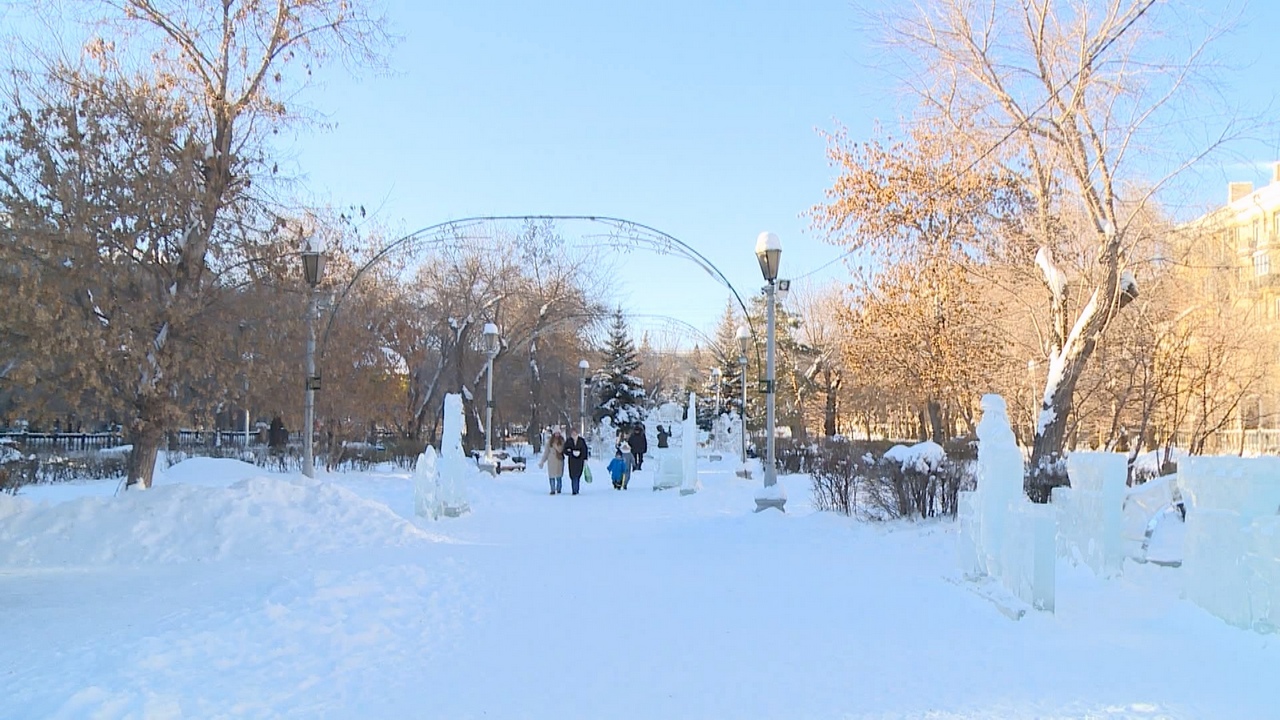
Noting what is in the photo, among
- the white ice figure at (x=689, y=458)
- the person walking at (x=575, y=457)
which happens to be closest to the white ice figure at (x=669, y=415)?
the person walking at (x=575, y=457)

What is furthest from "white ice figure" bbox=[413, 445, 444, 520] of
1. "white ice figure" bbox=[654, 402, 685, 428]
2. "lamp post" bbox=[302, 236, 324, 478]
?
"white ice figure" bbox=[654, 402, 685, 428]

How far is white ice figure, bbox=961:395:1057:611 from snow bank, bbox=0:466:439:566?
7.05 meters

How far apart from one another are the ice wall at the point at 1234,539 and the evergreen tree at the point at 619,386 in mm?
43026

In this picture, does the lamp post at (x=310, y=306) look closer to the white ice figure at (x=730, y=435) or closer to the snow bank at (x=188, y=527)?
the snow bank at (x=188, y=527)

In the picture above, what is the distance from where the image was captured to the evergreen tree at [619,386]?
165 feet

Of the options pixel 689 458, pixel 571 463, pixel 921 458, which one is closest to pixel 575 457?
pixel 571 463

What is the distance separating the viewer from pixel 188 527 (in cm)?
1051

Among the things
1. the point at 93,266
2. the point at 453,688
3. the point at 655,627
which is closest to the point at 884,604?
the point at 655,627

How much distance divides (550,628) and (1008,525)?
359cm

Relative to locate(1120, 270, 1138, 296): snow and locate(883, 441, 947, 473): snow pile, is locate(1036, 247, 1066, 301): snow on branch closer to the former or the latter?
locate(1120, 270, 1138, 296): snow

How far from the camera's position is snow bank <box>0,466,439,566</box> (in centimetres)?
991

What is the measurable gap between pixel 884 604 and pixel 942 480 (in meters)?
4.48

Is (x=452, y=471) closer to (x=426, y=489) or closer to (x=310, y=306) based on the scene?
(x=426, y=489)

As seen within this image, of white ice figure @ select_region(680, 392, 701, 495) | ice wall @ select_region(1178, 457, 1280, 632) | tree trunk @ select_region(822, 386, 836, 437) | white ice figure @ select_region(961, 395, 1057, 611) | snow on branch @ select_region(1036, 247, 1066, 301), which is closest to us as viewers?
ice wall @ select_region(1178, 457, 1280, 632)
